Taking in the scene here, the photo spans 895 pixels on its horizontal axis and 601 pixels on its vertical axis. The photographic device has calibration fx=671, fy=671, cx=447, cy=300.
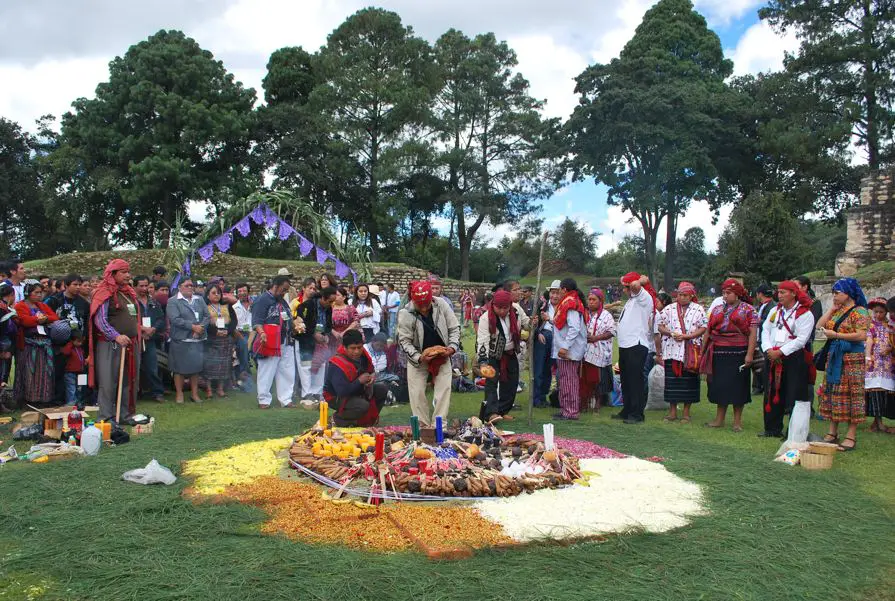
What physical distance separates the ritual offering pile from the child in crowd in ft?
12.9

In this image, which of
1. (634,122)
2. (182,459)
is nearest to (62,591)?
(182,459)

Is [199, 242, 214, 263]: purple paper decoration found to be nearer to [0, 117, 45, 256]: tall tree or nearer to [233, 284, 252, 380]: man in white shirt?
[233, 284, 252, 380]: man in white shirt

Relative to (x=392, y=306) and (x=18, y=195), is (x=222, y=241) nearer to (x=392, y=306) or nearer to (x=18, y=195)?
(x=392, y=306)

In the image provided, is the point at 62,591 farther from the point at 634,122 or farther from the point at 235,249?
the point at 634,122

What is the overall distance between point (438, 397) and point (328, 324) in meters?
3.34

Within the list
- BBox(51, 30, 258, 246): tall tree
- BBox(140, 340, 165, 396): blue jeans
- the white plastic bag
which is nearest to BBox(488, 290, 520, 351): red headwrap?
the white plastic bag

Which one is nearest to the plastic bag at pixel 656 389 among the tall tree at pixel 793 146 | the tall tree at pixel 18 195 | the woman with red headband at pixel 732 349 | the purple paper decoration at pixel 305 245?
the woman with red headband at pixel 732 349

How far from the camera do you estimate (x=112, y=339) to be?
25.0 feet

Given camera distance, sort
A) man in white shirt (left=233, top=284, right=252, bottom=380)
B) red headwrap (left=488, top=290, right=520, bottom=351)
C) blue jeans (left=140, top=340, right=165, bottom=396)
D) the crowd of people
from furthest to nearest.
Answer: man in white shirt (left=233, top=284, right=252, bottom=380), blue jeans (left=140, top=340, right=165, bottom=396), red headwrap (left=488, top=290, right=520, bottom=351), the crowd of people

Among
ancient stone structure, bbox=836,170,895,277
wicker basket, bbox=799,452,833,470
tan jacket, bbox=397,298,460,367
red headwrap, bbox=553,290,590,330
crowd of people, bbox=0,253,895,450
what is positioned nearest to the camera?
wicker basket, bbox=799,452,833,470

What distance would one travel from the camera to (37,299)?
8438 millimetres

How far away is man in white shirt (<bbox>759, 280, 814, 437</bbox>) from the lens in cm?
716

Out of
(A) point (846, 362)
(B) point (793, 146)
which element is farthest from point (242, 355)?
(B) point (793, 146)

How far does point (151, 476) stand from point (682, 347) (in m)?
6.10
